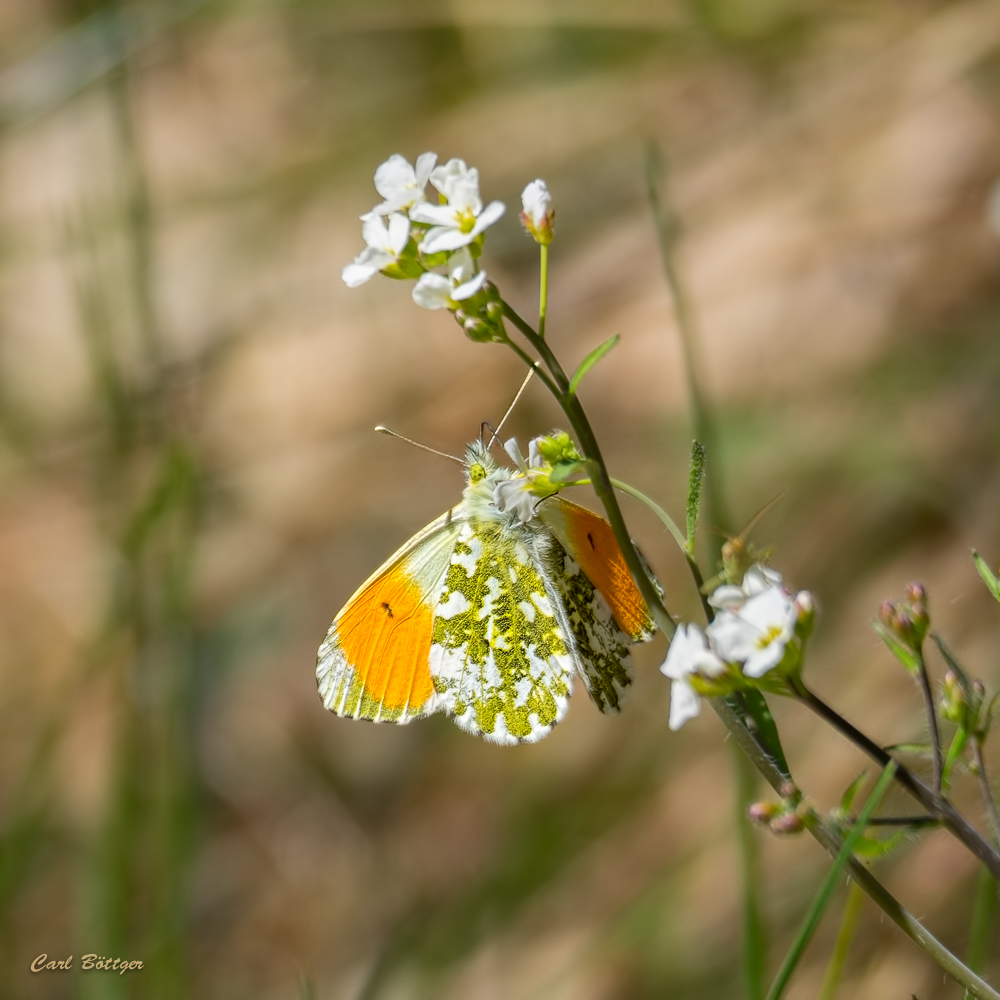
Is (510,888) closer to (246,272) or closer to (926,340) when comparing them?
(926,340)

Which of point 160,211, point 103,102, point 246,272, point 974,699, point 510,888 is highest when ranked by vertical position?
point 103,102

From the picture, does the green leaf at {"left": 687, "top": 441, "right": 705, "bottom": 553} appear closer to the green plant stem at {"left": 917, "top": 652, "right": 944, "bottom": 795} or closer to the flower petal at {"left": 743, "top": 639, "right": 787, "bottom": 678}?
the flower petal at {"left": 743, "top": 639, "right": 787, "bottom": 678}

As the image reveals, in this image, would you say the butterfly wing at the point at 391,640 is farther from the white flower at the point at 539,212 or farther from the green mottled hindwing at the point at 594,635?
the white flower at the point at 539,212

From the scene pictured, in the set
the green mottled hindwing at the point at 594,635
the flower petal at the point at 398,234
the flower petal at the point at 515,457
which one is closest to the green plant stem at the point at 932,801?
the flower petal at the point at 515,457

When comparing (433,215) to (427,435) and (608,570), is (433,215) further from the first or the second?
(427,435)

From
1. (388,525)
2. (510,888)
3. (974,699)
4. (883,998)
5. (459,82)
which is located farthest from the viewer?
(459,82)

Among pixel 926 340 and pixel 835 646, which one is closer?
pixel 835 646

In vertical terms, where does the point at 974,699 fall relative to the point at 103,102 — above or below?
below

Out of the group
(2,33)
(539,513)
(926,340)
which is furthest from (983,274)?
(2,33)

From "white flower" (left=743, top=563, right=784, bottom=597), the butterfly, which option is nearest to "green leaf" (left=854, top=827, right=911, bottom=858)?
"white flower" (left=743, top=563, right=784, bottom=597)
